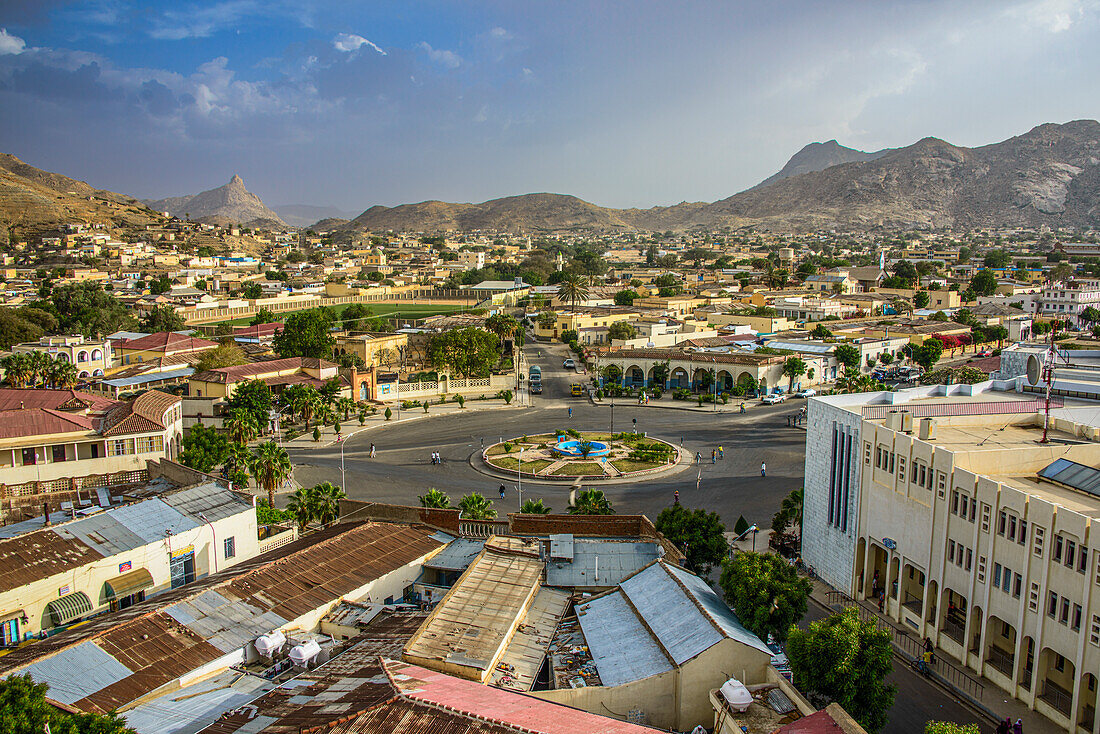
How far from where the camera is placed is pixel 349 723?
13414 millimetres

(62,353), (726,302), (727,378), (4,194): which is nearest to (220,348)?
(62,353)

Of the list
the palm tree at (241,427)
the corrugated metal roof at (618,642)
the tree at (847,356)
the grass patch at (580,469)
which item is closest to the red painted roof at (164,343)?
the palm tree at (241,427)

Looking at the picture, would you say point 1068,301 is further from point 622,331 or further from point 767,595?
point 767,595

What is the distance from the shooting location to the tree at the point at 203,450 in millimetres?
35156

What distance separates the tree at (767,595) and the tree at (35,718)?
14.2 m

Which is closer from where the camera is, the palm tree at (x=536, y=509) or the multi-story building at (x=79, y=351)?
the palm tree at (x=536, y=509)

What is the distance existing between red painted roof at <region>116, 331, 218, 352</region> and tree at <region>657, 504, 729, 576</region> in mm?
53409

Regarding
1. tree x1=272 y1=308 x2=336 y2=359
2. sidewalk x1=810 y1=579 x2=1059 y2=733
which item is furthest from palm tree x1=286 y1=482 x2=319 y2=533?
tree x1=272 y1=308 x2=336 y2=359

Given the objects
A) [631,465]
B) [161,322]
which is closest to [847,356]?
[631,465]

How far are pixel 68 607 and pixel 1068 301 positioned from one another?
4032 inches

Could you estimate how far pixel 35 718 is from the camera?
12477 millimetres

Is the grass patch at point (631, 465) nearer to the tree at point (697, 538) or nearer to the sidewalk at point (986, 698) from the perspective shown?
the tree at point (697, 538)

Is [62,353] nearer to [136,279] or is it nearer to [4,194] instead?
[136,279]

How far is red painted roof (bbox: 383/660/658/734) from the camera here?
13.8 meters
